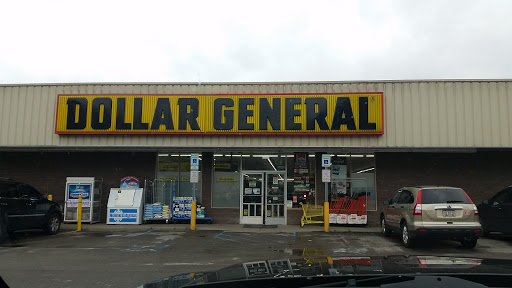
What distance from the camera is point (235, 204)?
17266mm

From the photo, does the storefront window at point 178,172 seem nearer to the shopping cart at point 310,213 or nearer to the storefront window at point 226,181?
the storefront window at point 226,181

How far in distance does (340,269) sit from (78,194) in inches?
632

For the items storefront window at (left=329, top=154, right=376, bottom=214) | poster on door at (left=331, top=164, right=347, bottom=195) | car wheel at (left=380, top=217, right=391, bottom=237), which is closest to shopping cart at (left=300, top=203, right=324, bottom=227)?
storefront window at (left=329, top=154, right=376, bottom=214)

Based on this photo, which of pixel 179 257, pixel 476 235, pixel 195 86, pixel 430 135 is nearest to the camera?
pixel 179 257

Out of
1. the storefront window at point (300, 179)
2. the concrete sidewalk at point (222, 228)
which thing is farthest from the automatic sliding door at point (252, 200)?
the storefront window at point (300, 179)

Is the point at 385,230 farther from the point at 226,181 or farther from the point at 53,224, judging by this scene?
the point at 53,224

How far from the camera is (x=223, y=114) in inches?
635

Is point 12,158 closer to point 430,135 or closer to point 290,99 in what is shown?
point 290,99

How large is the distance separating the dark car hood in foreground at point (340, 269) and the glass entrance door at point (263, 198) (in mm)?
13552

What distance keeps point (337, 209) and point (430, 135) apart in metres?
4.59

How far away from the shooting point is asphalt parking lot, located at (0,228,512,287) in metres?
7.84

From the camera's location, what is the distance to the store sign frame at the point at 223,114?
619 inches

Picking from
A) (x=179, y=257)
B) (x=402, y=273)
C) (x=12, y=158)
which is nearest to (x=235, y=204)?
(x=179, y=257)

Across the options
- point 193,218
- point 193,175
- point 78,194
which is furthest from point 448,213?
point 78,194
